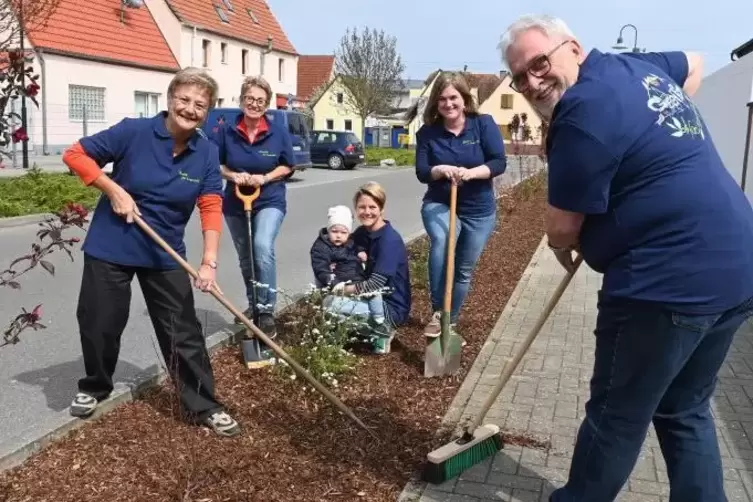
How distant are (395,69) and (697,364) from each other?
45.2 metres

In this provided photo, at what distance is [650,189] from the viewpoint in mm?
2344

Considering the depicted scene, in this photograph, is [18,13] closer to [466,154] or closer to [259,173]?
[259,173]

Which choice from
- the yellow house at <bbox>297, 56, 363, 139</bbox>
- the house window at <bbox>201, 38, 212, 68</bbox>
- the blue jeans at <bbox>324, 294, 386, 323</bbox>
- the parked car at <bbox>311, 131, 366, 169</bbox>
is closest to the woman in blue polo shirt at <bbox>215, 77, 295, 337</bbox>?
the blue jeans at <bbox>324, 294, 386, 323</bbox>

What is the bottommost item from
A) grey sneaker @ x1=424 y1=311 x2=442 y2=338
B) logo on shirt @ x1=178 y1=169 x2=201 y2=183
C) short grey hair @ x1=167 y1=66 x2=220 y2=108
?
grey sneaker @ x1=424 y1=311 x2=442 y2=338

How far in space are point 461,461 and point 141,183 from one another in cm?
198

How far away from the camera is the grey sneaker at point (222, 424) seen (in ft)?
12.5

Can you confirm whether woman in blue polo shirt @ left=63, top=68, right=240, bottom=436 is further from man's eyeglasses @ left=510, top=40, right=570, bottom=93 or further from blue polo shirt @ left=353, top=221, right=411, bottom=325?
man's eyeglasses @ left=510, top=40, right=570, bottom=93

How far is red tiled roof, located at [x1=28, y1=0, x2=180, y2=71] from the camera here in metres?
26.9

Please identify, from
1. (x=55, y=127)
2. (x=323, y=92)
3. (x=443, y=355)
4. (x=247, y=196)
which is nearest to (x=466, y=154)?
(x=443, y=355)

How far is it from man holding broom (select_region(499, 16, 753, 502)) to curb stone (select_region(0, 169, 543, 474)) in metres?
1.18

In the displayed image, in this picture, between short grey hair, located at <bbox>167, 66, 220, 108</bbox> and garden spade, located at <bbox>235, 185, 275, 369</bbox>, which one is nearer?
short grey hair, located at <bbox>167, 66, 220, 108</bbox>

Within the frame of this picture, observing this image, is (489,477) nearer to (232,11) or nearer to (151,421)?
(151,421)

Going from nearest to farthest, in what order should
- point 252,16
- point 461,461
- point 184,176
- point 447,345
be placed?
point 461,461 → point 184,176 → point 447,345 → point 252,16

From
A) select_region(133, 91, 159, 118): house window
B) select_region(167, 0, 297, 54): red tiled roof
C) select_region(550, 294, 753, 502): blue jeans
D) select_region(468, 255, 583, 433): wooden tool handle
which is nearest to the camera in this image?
select_region(550, 294, 753, 502): blue jeans
